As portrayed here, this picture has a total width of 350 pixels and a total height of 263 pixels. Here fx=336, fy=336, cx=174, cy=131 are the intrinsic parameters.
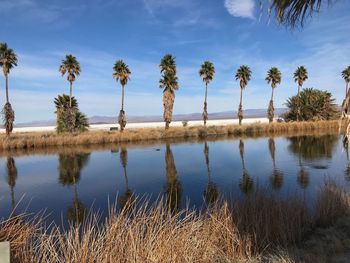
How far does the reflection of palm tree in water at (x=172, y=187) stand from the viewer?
15.4 metres

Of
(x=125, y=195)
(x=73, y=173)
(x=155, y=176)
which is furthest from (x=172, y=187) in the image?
(x=73, y=173)

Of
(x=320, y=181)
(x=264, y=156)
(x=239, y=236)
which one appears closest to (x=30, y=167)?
(x=264, y=156)

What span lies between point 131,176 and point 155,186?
4501 millimetres

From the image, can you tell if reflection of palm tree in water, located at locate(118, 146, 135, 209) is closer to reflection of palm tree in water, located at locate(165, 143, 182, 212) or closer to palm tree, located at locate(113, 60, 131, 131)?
reflection of palm tree in water, located at locate(165, 143, 182, 212)

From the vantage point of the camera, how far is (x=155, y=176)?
23.7 metres

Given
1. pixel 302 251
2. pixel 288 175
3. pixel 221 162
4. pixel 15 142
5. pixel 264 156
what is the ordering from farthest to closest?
pixel 15 142 < pixel 264 156 < pixel 221 162 < pixel 288 175 < pixel 302 251

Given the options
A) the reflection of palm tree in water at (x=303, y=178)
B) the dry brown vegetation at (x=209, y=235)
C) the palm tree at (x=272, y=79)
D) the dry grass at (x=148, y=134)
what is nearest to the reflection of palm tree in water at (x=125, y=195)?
the dry brown vegetation at (x=209, y=235)

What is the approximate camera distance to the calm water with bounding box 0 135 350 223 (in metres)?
17.1

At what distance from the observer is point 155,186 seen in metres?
20.2

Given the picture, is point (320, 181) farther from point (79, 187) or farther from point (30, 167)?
point (30, 167)

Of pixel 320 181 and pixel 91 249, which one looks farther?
pixel 320 181

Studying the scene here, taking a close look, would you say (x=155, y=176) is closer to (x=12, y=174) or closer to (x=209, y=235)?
(x=12, y=174)

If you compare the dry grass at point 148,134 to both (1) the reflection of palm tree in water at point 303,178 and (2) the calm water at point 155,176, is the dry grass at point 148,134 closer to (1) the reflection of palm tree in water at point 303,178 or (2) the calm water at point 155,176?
(2) the calm water at point 155,176

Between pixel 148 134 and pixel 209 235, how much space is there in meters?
47.3
